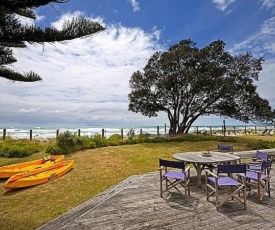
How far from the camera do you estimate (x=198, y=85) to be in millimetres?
19781

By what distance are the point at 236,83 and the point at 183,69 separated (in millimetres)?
4988

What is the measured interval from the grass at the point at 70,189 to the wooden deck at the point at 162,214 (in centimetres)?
92

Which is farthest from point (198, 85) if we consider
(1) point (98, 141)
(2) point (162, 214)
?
(2) point (162, 214)

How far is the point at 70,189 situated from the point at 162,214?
11.3 ft

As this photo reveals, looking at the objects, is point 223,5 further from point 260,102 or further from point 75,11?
point 260,102

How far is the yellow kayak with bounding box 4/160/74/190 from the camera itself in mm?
6410

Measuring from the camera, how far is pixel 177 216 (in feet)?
12.3

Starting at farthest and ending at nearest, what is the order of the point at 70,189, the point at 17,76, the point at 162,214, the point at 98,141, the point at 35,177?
→ the point at 98,141 < the point at 17,76 < the point at 35,177 < the point at 70,189 < the point at 162,214

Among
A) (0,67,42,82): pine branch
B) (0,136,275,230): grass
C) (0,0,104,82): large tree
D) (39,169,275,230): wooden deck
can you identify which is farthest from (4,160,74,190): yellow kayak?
(0,0,104,82): large tree

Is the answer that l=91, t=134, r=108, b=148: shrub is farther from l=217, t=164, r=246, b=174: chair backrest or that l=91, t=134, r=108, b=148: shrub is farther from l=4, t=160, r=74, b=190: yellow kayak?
l=217, t=164, r=246, b=174: chair backrest

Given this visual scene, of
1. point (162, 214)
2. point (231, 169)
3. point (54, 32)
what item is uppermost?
point (54, 32)

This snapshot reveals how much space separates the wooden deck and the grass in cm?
92

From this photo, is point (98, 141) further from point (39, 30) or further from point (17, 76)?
point (39, 30)

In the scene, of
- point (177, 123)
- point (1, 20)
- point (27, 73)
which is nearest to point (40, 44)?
point (1, 20)
